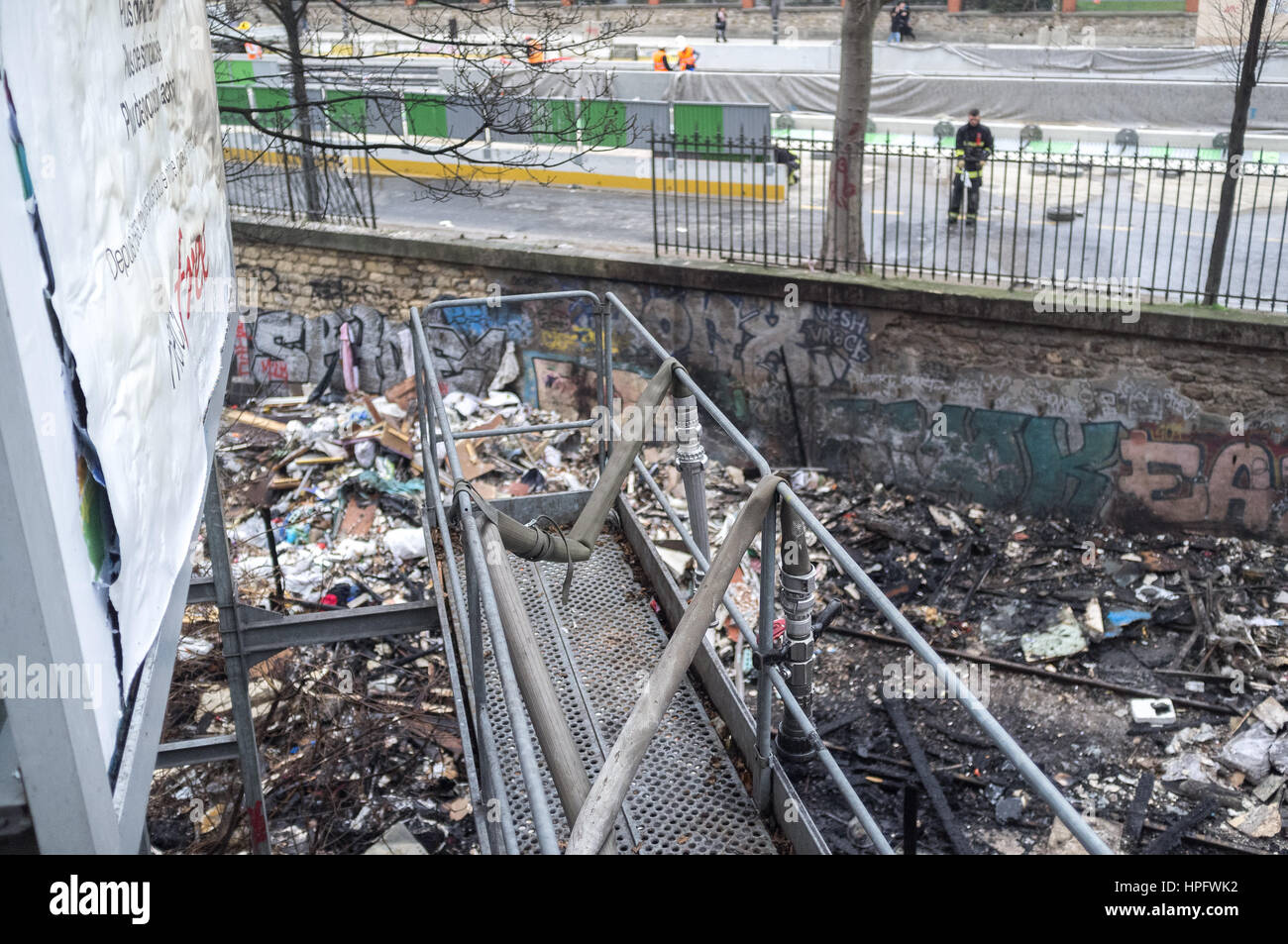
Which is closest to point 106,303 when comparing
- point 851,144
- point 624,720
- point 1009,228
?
point 624,720

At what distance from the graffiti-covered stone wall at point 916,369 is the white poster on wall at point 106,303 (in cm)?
967

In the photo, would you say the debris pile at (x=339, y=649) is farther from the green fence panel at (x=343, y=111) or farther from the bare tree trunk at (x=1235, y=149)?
the bare tree trunk at (x=1235, y=149)

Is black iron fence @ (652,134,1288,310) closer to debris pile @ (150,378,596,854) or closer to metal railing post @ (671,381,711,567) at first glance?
debris pile @ (150,378,596,854)

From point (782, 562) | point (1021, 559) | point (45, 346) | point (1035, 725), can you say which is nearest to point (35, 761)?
point (45, 346)

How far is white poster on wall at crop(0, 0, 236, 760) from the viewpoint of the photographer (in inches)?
80.7

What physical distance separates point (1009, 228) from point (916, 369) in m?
4.19

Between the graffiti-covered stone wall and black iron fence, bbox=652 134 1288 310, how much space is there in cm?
56

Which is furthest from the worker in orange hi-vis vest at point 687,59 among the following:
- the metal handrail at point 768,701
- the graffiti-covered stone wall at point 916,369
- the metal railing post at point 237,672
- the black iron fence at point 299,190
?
the metal handrail at point 768,701

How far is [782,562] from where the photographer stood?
3.98 metres

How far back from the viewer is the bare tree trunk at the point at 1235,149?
11141 millimetres

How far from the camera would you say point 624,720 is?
491cm

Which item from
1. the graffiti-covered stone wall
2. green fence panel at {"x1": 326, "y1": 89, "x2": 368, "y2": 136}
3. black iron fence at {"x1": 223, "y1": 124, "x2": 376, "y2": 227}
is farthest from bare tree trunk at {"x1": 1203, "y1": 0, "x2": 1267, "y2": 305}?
black iron fence at {"x1": 223, "y1": 124, "x2": 376, "y2": 227}
